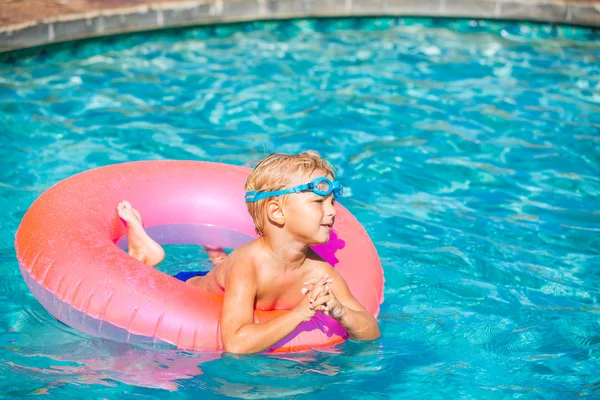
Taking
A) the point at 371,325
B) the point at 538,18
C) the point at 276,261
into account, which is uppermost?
the point at 538,18

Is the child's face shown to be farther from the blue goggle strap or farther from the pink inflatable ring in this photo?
the pink inflatable ring

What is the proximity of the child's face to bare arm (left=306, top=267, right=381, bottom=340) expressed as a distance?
214 millimetres

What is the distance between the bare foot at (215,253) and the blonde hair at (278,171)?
1076 mm

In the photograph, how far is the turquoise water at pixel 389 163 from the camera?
12.0 feet

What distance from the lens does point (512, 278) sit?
4.73m

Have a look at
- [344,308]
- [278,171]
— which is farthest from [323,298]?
[278,171]

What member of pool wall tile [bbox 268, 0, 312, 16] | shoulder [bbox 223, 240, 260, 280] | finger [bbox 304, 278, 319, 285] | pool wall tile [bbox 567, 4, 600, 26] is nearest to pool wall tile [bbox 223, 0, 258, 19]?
pool wall tile [bbox 268, 0, 312, 16]

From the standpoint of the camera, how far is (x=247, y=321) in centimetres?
347

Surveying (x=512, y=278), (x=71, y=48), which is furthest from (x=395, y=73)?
(x=512, y=278)

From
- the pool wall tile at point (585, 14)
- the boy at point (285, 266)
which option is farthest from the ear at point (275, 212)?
the pool wall tile at point (585, 14)

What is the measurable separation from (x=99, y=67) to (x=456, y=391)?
17.7 ft

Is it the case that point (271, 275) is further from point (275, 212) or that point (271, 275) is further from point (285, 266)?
point (275, 212)

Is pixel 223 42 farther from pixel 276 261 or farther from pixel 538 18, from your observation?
pixel 276 261

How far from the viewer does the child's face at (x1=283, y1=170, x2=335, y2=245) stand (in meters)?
3.51
